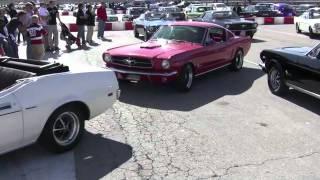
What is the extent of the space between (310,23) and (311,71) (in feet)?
49.1

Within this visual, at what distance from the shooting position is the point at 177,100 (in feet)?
26.7

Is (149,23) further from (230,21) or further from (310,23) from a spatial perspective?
(310,23)

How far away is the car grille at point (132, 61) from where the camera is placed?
332 inches

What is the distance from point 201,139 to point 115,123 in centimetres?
141

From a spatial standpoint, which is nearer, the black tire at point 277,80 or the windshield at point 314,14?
the black tire at point 277,80

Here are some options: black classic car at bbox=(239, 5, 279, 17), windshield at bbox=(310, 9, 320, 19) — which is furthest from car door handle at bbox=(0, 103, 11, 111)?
black classic car at bbox=(239, 5, 279, 17)

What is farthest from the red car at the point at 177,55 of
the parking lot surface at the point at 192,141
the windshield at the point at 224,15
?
the windshield at the point at 224,15

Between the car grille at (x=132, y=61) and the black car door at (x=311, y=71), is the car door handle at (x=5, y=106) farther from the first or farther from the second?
the black car door at (x=311, y=71)

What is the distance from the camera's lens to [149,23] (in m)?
19.3

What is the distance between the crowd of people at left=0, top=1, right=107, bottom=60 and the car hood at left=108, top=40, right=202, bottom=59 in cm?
198

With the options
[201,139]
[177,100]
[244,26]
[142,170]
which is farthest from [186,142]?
[244,26]

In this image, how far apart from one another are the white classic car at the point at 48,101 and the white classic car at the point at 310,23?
669 inches

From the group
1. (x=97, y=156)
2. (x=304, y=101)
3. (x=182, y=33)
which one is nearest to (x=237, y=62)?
(x=182, y=33)

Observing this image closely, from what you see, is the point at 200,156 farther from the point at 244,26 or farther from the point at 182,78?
the point at 244,26
